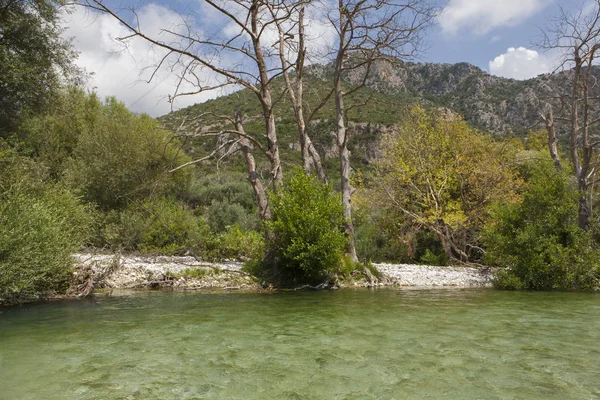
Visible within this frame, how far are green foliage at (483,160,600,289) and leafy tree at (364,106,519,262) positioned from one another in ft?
15.7

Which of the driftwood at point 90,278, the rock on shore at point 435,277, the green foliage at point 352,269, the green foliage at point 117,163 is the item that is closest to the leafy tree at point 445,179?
the rock on shore at point 435,277

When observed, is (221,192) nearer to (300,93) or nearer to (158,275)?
(300,93)

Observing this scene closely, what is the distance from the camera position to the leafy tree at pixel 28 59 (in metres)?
14.1

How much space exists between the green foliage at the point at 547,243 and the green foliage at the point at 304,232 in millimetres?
5509

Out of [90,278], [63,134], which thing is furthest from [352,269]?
[63,134]

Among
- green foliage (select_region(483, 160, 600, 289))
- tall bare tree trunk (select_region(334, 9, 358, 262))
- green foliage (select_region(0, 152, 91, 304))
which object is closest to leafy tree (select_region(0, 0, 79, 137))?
green foliage (select_region(0, 152, 91, 304))

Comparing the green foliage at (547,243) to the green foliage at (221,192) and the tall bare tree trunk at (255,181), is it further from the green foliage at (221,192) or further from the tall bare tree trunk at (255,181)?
the green foliage at (221,192)

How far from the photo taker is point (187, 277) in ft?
40.8

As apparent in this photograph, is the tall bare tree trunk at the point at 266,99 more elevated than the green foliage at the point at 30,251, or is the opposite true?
the tall bare tree trunk at the point at 266,99

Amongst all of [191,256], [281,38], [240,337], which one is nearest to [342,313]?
[240,337]

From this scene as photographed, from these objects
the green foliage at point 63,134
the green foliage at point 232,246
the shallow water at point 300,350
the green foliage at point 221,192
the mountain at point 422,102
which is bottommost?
the shallow water at point 300,350

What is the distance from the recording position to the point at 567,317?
7812mm

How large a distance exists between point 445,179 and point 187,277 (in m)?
12.7

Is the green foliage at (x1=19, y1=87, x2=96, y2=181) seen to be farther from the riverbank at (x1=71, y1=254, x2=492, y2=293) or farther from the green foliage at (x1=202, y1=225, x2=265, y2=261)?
the riverbank at (x1=71, y1=254, x2=492, y2=293)
